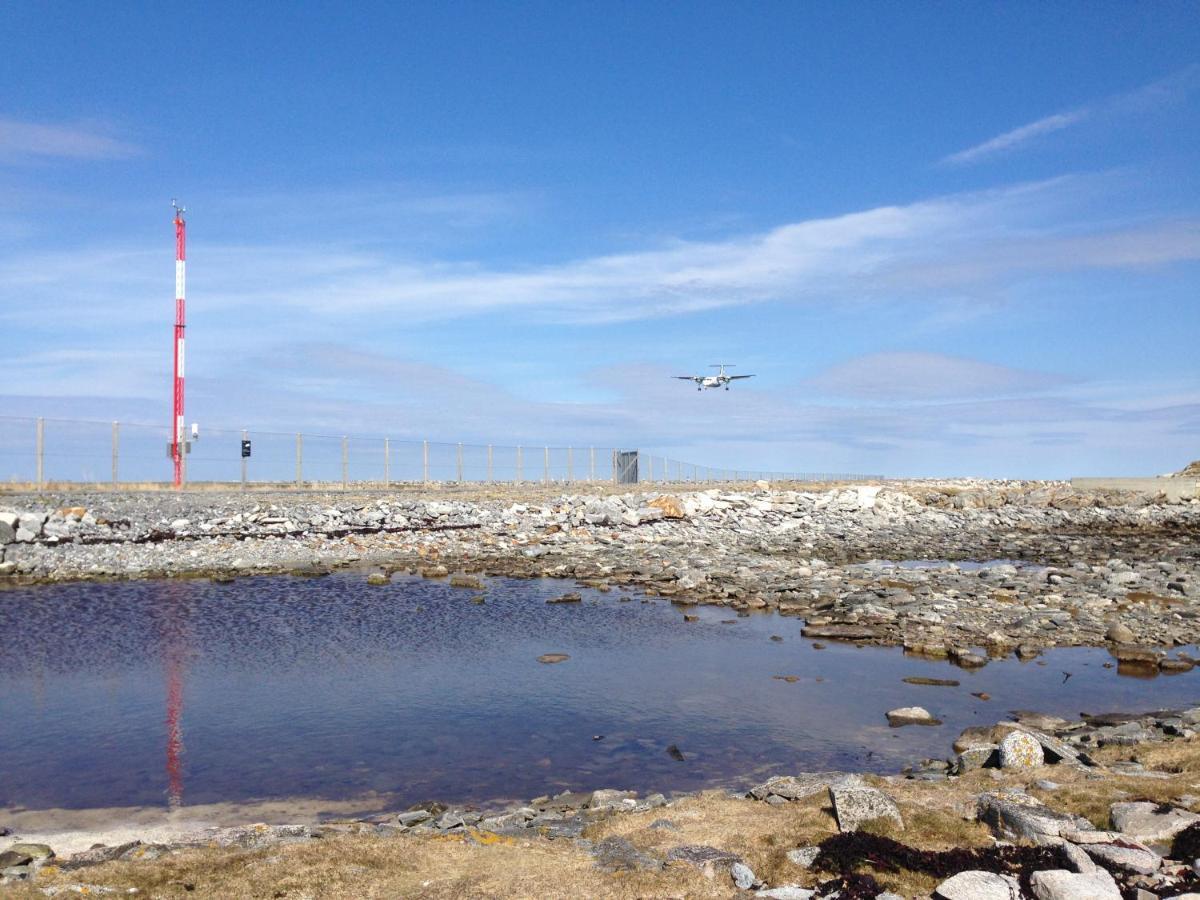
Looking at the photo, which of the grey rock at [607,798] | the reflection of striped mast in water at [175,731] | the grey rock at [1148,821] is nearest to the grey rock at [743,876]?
the grey rock at [607,798]

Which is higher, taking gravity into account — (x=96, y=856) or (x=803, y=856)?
(x=803, y=856)

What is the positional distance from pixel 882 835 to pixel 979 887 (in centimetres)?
87

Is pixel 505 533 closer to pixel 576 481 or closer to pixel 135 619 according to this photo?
pixel 135 619

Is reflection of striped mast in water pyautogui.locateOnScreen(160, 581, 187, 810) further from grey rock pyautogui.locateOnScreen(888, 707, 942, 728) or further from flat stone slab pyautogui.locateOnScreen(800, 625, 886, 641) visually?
flat stone slab pyautogui.locateOnScreen(800, 625, 886, 641)

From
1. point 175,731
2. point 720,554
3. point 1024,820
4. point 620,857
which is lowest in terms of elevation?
point 175,731

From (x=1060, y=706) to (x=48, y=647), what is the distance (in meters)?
12.6

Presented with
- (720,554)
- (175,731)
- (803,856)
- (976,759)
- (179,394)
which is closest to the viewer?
(803,856)

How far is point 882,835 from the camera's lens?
532 cm

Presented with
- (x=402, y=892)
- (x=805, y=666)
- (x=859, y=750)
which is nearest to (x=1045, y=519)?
(x=805, y=666)

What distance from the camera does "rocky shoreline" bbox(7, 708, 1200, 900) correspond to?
4.71 metres

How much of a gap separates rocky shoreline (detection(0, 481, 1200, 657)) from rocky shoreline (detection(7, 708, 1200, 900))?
226 inches

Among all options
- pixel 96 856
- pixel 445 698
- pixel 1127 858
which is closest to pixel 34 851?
pixel 96 856

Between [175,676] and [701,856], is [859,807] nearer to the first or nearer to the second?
[701,856]

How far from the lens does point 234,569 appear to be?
754 inches
